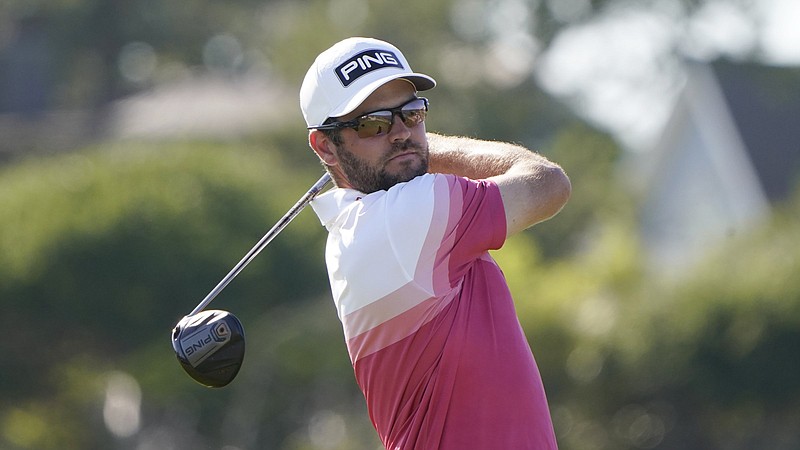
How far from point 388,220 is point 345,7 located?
Result: 2270cm

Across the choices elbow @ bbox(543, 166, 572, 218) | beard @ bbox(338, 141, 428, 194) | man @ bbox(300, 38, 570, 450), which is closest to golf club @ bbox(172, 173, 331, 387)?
man @ bbox(300, 38, 570, 450)

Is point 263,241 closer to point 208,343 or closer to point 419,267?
point 208,343

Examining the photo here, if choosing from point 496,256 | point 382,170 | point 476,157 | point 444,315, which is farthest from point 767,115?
point 444,315

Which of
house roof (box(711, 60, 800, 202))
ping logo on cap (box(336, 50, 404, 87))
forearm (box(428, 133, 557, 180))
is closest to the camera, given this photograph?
ping logo on cap (box(336, 50, 404, 87))

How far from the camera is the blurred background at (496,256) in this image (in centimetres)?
1245

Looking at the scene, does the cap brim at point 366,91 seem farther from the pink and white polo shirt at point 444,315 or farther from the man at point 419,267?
the pink and white polo shirt at point 444,315

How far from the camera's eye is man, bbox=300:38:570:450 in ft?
13.0

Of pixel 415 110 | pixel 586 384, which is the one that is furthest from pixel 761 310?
pixel 415 110

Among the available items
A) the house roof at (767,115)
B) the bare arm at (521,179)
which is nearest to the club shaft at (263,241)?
the bare arm at (521,179)

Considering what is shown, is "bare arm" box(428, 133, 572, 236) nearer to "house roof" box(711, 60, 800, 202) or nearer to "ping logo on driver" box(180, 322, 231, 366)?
"ping logo on driver" box(180, 322, 231, 366)

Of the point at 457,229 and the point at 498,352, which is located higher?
the point at 457,229

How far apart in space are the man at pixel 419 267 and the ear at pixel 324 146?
0.05 m

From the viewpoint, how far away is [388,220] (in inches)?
157

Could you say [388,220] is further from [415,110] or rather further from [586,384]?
[586,384]
